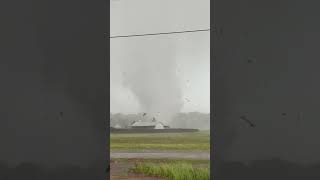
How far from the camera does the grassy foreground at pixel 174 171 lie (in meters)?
4.00

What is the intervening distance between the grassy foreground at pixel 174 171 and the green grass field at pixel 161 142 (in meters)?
0.23

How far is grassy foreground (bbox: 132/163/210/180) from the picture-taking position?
4.00m

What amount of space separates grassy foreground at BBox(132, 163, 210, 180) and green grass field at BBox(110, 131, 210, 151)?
0.75 feet

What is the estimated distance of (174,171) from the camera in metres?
4.16

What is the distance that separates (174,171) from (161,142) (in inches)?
15.8
